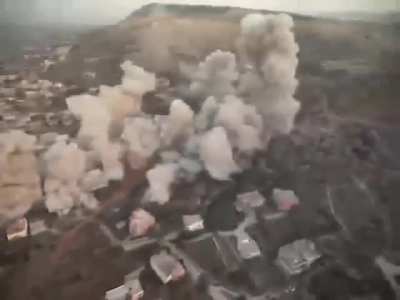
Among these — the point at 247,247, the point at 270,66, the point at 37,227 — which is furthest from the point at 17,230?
the point at 270,66

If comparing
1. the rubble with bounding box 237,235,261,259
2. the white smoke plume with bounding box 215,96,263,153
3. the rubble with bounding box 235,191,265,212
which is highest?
the white smoke plume with bounding box 215,96,263,153

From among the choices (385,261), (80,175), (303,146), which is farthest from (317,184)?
(80,175)

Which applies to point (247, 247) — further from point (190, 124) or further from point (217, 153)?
point (190, 124)

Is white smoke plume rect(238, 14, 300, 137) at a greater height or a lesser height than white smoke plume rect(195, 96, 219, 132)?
greater

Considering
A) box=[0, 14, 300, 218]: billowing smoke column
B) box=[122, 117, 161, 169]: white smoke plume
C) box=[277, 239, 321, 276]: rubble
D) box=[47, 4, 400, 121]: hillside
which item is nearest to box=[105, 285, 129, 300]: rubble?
box=[0, 14, 300, 218]: billowing smoke column

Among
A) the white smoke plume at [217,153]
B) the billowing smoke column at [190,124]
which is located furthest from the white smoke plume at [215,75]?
the white smoke plume at [217,153]

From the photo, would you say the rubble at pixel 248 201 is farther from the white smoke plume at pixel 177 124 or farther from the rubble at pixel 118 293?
the rubble at pixel 118 293

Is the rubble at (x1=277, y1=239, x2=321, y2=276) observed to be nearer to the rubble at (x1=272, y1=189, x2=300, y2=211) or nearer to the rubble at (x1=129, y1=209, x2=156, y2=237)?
the rubble at (x1=272, y1=189, x2=300, y2=211)
